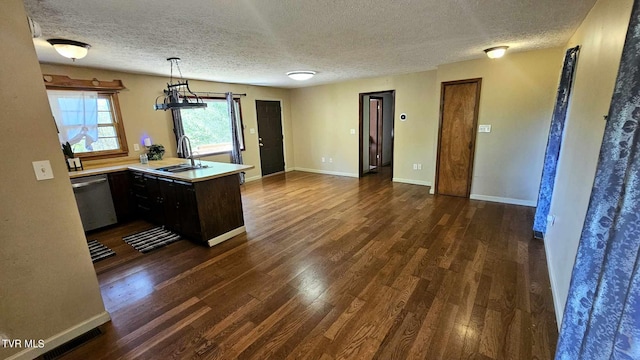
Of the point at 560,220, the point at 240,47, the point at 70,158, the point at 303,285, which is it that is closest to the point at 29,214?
the point at 303,285

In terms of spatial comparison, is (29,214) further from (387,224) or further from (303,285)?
(387,224)

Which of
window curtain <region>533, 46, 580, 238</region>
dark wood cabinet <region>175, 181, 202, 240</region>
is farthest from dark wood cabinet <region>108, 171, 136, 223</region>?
window curtain <region>533, 46, 580, 238</region>

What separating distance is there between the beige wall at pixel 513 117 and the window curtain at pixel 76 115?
556 cm

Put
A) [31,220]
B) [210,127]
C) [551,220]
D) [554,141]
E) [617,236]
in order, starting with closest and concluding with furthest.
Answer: [617,236] < [31,220] < [551,220] < [554,141] < [210,127]

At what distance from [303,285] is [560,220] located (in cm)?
235

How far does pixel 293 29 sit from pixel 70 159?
3616mm

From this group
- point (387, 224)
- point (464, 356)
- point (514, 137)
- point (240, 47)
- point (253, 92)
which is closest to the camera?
point (464, 356)

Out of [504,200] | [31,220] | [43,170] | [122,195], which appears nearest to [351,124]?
[504,200]

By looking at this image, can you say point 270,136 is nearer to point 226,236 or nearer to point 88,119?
point 88,119

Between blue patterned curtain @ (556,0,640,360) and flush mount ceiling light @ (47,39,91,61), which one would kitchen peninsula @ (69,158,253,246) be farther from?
blue patterned curtain @ (556,0,640,360)

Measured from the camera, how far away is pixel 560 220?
2330 mm

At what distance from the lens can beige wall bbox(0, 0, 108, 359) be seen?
4.99 ft

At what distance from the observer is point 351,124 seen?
250 inches

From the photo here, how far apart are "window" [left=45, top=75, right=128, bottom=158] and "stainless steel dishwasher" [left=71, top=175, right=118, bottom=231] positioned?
0.70 meters
